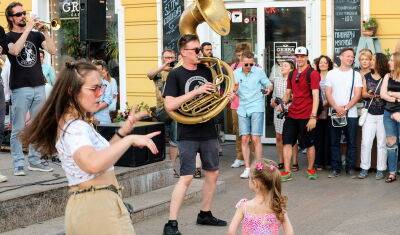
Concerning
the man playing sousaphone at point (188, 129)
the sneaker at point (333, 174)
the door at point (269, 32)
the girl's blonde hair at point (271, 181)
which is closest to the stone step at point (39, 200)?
the man playing sousaphone at point (188, 129)

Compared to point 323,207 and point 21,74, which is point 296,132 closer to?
point 323,207

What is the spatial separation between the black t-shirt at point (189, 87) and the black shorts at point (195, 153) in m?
0.05

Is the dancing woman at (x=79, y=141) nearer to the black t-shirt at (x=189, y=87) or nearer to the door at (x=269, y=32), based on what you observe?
the black t-shirt at (x=189, y=87)

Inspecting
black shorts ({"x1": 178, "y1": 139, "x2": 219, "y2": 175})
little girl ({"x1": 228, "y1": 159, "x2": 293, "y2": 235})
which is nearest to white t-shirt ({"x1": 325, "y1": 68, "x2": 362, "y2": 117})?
black shorts ({"x1": 178, "y1": 139, "x2": 219, "y2": 175})

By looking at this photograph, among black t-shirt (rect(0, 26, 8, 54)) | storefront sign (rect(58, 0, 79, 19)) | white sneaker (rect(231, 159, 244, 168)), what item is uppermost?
storefront sign (rect(58, 0, 79, 19))

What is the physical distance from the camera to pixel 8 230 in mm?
6418

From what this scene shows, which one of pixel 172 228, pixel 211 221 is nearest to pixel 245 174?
pixel 211 221

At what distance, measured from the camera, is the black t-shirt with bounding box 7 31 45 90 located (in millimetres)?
7441

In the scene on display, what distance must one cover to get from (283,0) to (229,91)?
6102mm

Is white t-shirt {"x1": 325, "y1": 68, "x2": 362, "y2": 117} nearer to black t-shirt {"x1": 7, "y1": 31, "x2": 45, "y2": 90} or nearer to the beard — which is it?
black t-shirt {"x1": 7, "y1": 31, "x2": 45, "y2": 90}

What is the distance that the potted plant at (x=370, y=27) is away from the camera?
11.4 meters

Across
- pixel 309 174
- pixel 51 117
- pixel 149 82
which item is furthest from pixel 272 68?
pixel 51 117

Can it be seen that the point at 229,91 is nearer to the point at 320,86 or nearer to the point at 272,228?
the point at 272,228

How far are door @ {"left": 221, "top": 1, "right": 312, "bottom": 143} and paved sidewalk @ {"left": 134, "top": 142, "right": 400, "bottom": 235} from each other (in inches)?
117
